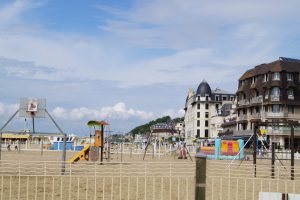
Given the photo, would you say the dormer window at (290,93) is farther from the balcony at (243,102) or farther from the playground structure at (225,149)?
the playground structure at (225,149)

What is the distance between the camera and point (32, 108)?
20656 mm

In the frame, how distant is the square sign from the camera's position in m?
20.6

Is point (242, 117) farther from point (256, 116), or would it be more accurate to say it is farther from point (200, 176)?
point (200, 176)

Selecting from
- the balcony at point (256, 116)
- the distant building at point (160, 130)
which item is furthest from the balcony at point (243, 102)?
the distant building at point (160, 130)

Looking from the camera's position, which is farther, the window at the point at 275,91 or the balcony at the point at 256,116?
the balcony at the point at 256,116

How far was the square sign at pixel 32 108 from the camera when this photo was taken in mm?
20594

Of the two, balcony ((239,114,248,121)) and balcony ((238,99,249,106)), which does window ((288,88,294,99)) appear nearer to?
balcony ((238,99,249,106))

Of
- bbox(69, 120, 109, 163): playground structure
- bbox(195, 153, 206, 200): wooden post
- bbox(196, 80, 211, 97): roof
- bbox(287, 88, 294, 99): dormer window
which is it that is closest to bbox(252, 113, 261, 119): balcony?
bbox(287, 88, 294, 99): dormer window

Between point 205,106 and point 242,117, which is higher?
point 205,106

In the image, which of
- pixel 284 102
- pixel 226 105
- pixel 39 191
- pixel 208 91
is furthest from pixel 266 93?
pixel 39 191

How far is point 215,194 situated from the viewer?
14.1 m

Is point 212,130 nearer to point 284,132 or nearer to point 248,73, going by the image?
point 248,73

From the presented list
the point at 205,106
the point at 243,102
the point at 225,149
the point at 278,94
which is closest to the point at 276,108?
the point at 278,94

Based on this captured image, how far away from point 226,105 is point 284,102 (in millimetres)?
43344
